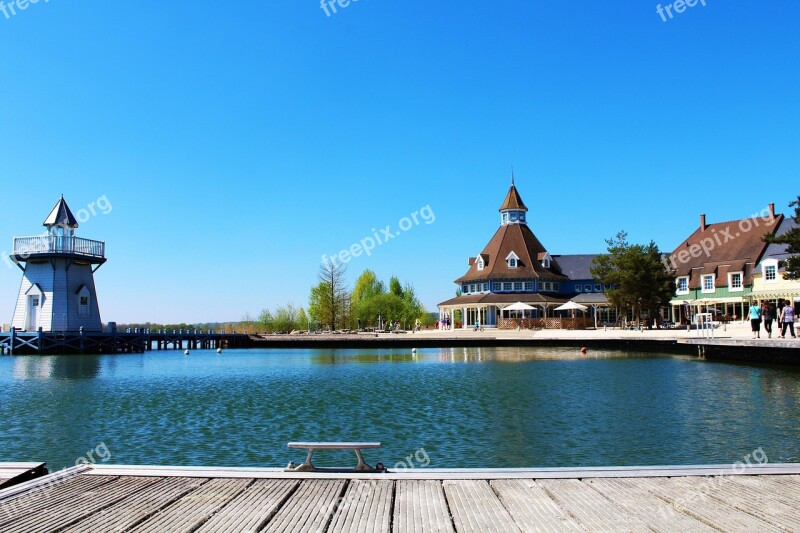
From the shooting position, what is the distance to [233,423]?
16.3m

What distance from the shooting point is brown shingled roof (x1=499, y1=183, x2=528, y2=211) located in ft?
252

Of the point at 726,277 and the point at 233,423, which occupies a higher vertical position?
the point at 726,277

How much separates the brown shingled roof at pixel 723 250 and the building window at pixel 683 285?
494 millimetres

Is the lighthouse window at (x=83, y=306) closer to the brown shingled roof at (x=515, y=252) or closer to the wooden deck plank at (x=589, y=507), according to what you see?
the brown shingled roof at (x=515, y=252)

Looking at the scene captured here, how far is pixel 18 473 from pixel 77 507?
1786 mm

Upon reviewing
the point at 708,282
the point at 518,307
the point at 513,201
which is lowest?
the point at 518,307

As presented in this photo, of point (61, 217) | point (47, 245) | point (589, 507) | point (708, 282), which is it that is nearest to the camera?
point (589, 507)

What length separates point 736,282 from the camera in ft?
190

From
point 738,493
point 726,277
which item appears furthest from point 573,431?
point 726,277

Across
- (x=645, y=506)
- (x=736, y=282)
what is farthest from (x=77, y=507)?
(x=736, y=282)

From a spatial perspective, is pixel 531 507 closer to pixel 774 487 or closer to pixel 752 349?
pixel 774 487

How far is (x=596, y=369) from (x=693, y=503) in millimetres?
25426

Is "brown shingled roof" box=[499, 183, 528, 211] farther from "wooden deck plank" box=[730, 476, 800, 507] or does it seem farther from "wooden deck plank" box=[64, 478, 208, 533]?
"wooden deck plank" box=[64, 478, 208, 533]

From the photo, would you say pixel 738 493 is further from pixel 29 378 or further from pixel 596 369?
pixel 29 378
